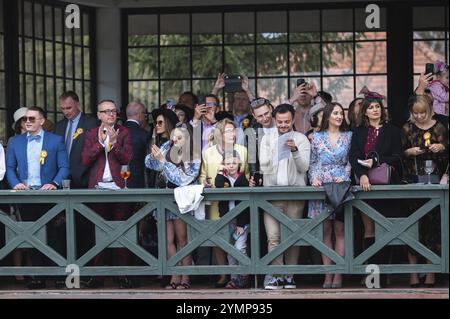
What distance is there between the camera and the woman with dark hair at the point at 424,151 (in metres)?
9.75

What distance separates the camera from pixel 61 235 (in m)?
10.3

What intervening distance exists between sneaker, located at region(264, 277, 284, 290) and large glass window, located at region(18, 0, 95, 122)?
3828 millimetres

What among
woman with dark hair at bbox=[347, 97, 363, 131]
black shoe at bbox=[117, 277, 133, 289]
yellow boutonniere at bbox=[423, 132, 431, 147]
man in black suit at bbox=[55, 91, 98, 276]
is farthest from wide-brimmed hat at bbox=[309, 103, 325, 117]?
black shoe at bbox=[117, 277, 133, 289]

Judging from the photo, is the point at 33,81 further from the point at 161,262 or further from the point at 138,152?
the point at 161,262

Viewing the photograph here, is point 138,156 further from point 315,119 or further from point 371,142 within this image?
point 371,142

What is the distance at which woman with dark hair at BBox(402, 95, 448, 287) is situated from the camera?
975 centimetres

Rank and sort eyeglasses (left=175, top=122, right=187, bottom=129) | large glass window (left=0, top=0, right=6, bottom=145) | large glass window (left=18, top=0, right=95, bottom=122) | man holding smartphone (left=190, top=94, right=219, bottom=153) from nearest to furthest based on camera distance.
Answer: eyeglasses (left=175, top=122, right=187, bottom=129)
man holding smartphone (left=190, top=94, right=219, bottom=153)
large glass window (left=0, top=0, right=6, bottom=145)
large glass window (left=18, top=0, right=95, bottom=122)

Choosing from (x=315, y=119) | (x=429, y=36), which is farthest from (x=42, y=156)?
(x=429, y=36)

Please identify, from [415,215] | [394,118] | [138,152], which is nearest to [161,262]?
[138,152]

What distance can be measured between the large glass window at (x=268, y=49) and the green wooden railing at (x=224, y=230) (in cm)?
438

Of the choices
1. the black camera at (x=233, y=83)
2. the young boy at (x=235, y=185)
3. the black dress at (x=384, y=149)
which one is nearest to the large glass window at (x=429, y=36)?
the black camera at (x=233, y=83)

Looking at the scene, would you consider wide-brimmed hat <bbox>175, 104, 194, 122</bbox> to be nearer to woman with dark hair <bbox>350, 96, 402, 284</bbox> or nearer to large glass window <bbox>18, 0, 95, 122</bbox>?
woman with dark hair <bbox>350, 96, 402, 284</bbox>

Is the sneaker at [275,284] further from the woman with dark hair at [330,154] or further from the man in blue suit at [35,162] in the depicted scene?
the man in blue suit at [35,162]

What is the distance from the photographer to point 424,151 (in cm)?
977
